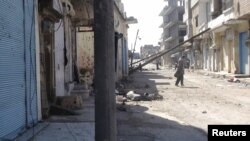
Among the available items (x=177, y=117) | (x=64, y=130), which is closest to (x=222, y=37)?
(x=177, y=117)

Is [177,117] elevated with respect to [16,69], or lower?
lower

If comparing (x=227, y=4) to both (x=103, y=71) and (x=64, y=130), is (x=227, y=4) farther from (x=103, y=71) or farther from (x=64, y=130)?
(x=103, y=71)

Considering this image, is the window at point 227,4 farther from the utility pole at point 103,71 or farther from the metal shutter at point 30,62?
the utility pole at point 103,71

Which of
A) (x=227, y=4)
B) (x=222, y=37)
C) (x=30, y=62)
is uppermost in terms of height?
(x=227, y=4)

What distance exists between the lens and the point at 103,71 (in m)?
2.70

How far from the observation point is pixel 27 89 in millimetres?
8219

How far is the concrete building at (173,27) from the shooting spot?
275ft

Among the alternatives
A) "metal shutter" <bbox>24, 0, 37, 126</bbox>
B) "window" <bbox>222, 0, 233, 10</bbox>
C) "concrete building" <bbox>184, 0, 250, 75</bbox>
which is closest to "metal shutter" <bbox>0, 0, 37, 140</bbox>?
"metal shutter" <bbox>24, 0, 37, 126</bbox>

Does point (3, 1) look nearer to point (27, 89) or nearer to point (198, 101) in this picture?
point (27, 89)

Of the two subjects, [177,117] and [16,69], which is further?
[177,117]

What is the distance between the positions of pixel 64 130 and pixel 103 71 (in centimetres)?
569

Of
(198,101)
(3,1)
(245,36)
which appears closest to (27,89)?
(3,1)

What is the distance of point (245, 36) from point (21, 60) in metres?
26.8

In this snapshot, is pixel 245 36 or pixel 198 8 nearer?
pixel 245 36
